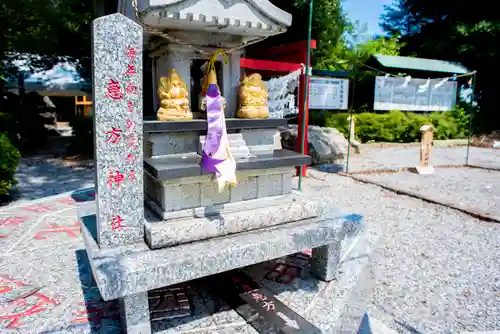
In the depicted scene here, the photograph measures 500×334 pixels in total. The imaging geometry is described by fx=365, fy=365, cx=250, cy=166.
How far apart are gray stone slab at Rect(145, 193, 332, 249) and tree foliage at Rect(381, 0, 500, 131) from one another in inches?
664

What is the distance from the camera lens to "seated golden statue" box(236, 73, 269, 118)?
3070 millimetres

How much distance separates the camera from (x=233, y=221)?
272cm

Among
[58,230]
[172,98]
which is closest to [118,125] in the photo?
[172,98]

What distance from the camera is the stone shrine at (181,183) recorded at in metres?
2.28

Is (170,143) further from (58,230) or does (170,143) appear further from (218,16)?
(58,230)

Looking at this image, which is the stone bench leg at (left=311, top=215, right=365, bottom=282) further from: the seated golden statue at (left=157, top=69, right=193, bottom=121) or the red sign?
the red sign

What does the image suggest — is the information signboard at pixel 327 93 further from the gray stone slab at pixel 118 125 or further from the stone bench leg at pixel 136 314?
the stone bench leg at pixel 136 314

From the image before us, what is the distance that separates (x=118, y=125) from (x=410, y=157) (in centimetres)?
1117

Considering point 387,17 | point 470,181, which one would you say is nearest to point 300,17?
point 470,181

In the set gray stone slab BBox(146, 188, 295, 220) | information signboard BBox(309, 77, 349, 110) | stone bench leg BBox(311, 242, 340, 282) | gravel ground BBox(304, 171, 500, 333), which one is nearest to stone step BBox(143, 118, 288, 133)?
gray stone slab BBox(146, 188, 295, 220)

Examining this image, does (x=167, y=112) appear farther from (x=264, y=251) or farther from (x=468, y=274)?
(x=468, y=274)

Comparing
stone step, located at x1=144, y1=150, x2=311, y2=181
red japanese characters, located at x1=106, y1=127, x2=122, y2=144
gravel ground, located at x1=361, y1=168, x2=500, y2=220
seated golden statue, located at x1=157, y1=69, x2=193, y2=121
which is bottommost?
gravel ground, located at x1=361, y1=168, x2=500, y2=220

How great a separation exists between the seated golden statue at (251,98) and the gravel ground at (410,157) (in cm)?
700

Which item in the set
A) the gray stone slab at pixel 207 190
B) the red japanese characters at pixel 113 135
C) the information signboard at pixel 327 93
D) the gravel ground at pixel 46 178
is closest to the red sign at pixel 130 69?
the red japanese characters at pixel 113 135
